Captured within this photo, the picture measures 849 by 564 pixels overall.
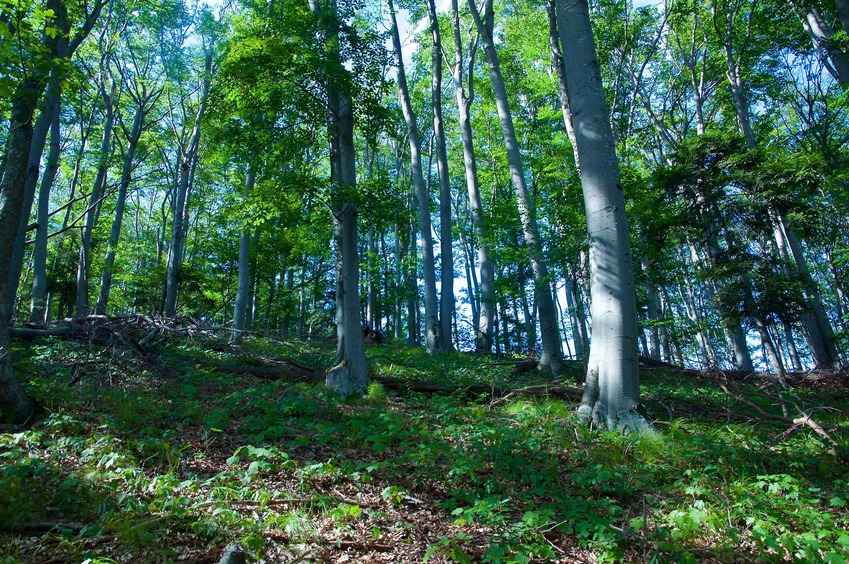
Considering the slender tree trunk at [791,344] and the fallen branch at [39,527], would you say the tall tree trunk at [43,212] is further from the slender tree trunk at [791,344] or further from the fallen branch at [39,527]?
the slender tree trunk at [791,344]

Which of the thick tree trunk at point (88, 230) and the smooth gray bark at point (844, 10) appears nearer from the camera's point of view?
the smooth gray bark at point (844, 10)

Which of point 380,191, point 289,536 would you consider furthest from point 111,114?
point 289,536

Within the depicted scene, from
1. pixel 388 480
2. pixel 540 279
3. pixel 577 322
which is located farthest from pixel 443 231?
pixel 388 480

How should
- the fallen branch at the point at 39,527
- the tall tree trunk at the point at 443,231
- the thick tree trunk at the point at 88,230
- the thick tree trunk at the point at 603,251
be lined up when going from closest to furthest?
the fallen branch at the point at 39,527
the thick tree trunk at the point at 603,251
the thick tree trunk at the point at 88,230
the tall tree trunk at the point at 443,231

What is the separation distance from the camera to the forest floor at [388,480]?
9.27ft

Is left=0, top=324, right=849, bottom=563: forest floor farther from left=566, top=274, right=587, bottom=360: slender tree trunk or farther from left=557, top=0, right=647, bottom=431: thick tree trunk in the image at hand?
left=566, top=274, right=587, bottom=360: slender tree trunk

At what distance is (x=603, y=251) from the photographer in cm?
541

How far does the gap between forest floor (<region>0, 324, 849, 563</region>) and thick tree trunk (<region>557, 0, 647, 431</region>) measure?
44cm

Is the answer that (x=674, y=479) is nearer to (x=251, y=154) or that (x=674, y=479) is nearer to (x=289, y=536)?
(x=289, y=536)

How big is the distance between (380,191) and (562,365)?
592 centimetres

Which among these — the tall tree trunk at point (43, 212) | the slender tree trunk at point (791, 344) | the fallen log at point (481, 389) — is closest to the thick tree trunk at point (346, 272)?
the fallen log at point (481, 389)

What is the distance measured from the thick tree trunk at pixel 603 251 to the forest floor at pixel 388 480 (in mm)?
442

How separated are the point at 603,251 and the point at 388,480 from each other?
352 centimetres

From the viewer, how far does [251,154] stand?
8.23 meters
